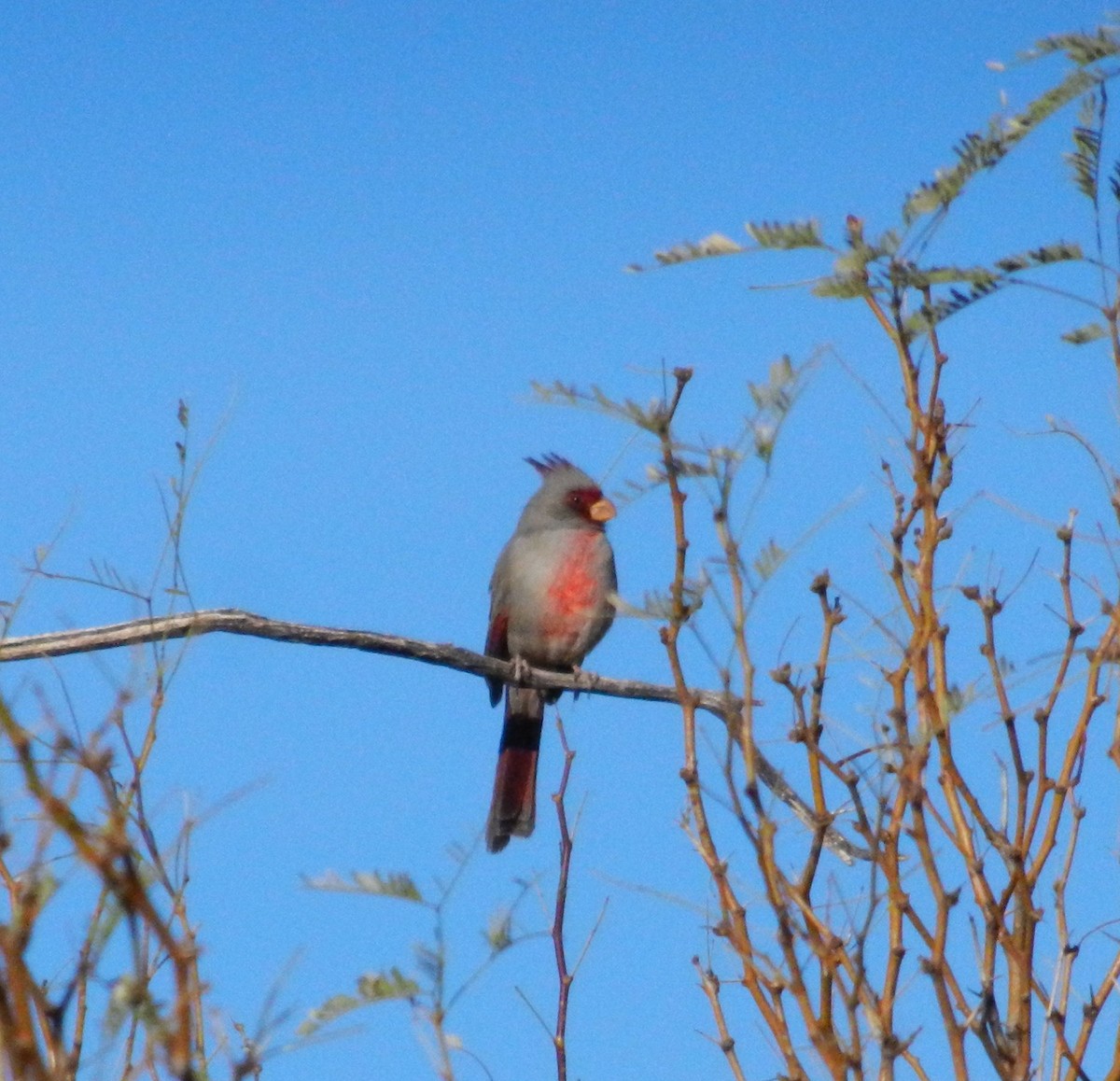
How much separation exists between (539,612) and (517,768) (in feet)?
2.22

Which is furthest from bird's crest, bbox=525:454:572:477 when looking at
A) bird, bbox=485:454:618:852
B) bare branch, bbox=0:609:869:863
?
bare branch, bbox=0:609:869:863

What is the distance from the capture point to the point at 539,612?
642 centimetres

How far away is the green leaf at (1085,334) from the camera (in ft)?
7.57

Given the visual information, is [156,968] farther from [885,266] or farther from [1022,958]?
[885,266]

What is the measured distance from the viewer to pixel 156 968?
8.23 feet

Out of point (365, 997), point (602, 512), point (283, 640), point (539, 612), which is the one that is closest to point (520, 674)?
point (283, 640)

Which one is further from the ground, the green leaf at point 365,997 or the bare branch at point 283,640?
the bare branch at point 283,640

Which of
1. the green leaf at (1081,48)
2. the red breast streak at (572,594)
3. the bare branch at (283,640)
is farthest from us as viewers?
the red breast streak at (572,594)

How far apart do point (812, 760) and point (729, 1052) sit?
0.42 m

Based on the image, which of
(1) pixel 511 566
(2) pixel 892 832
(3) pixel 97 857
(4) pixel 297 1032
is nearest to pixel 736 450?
(2) pixel 892 832


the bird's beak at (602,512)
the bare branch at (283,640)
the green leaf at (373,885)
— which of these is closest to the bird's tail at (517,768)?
the bird's beak at (602,512)

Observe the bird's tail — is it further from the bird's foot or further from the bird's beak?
the bird's foot

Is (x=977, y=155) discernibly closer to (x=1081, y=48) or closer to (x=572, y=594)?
(x=1081, y=48)

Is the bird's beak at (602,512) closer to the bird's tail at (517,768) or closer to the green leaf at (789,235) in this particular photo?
the bird's tail at (517,768)
